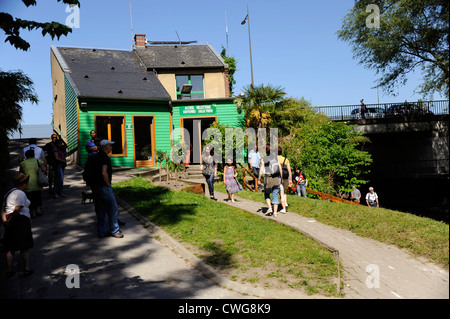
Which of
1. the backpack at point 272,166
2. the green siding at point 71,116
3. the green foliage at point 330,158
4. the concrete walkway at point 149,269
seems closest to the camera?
the concrete walkway at point 149,269

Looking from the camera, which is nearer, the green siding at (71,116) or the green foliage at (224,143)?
the green foliage at (224,143)

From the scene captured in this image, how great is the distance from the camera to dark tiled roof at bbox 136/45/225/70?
87.1ft

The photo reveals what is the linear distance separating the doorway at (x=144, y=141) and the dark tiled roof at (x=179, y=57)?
5.07 meters

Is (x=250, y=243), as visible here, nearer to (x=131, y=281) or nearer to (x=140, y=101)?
(x=131, y=281)

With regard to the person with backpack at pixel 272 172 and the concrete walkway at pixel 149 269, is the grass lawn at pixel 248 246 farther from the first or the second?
the person with backpack at pixel 272 172

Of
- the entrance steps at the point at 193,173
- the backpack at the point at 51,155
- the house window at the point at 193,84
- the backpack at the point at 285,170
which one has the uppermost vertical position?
the house window at the point at 193,84

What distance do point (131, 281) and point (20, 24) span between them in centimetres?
477

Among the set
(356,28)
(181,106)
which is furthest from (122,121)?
(356,28)

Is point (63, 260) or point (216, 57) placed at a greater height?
point (216, 57)

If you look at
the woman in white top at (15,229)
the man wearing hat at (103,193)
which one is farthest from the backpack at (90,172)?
the woman in white top at (15,229)

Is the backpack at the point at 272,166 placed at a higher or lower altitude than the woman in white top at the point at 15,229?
higher

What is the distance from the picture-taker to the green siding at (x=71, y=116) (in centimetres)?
2125

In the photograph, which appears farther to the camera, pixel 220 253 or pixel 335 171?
pixel 335 171

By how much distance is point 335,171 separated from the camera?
19281mm
